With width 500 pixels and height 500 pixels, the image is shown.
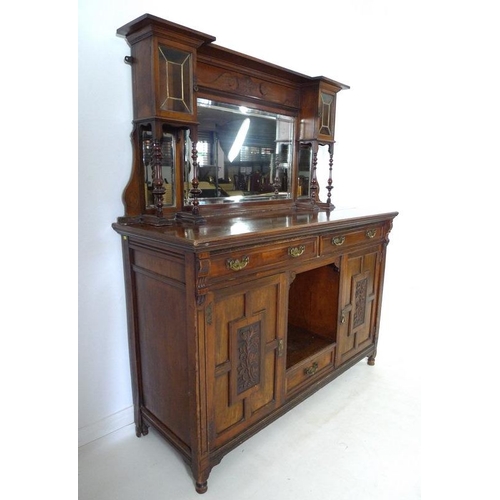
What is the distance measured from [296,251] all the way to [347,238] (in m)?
0.49

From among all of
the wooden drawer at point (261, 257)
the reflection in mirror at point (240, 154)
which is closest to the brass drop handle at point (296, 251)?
the wooden drawer at point (261, 257)

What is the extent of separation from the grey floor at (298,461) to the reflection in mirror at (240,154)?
1.25m

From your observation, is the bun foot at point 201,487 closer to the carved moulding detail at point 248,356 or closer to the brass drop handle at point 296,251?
the carved moulding detail at point 248,356

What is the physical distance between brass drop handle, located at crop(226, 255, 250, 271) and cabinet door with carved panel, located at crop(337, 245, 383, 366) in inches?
32.4

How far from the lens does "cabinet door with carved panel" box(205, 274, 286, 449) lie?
146 centimetres

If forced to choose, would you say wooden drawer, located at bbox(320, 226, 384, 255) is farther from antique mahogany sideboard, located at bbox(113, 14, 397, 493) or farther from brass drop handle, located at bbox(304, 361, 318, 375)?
brass drop handle, located at bbox(304, 361, 318, 375)

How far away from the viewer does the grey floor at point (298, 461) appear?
1532mm

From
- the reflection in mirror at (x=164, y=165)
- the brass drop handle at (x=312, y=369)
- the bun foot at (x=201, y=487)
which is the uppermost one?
the reflection in mirror at (x=164, y=165)

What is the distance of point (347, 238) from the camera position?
6.77 feet

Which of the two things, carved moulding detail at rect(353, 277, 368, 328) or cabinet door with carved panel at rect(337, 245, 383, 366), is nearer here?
cabinet door with carved panel at rect(337, 245, 383, 366)

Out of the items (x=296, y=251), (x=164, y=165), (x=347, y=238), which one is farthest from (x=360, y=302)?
(x=164, y=165)

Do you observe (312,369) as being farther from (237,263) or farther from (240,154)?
(240,154)

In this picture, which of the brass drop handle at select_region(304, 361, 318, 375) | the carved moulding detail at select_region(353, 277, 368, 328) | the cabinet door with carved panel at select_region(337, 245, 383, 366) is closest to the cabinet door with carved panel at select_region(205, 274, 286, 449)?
the brass drop handle at select_region(304, 361, 318, 375)
